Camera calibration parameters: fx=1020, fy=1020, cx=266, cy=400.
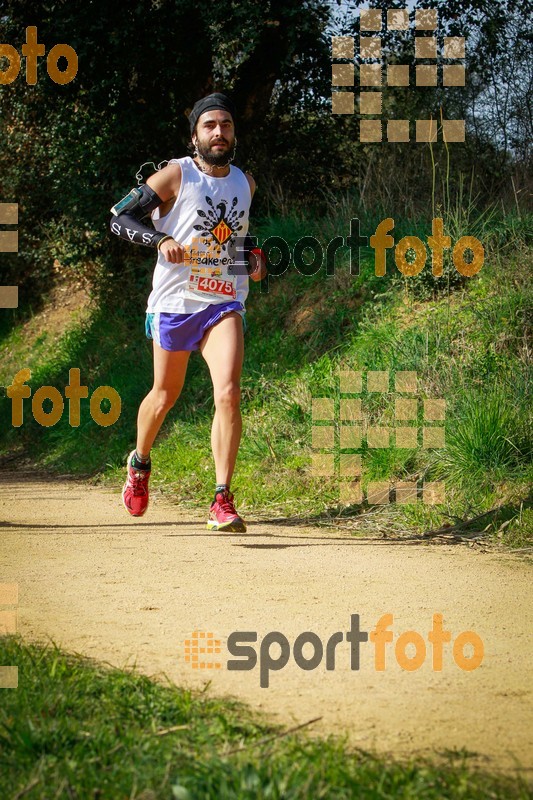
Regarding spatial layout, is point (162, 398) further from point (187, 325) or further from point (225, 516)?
point (225, 516)

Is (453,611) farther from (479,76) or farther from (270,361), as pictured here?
(479,76)

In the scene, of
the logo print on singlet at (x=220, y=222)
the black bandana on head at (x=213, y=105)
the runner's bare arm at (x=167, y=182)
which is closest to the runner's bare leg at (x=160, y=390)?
the logo print on singlet at (x=220, y=222)

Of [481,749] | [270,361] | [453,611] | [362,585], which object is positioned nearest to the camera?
[481,749]

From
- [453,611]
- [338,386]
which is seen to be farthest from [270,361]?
[453,611]

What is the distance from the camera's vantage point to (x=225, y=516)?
18.6ft

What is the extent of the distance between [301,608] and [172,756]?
1634 mm

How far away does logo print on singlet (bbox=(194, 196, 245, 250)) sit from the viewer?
235 inches

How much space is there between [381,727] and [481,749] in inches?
11.2

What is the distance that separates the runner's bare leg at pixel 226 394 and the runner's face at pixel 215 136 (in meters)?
0.98

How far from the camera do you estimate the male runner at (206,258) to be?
5.88m

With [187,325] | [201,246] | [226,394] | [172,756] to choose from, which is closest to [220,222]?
[201,246]

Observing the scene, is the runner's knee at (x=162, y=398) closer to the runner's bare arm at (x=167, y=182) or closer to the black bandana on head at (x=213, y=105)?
the runner's bare arm at (x=167, y=182)

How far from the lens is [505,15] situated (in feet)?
37.1

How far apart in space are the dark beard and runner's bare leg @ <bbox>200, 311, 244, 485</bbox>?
37.1 inches
